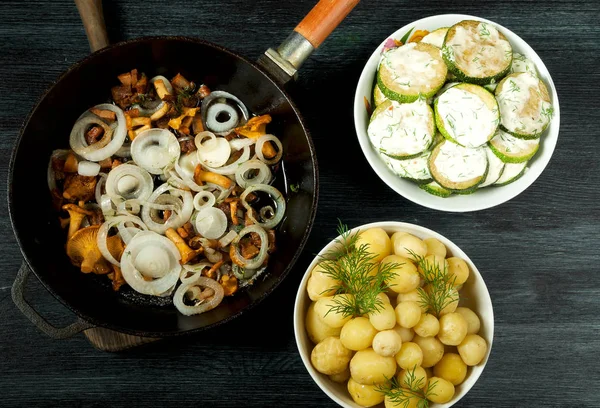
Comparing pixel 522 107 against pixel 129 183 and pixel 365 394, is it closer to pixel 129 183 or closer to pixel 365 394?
pixel 365 394

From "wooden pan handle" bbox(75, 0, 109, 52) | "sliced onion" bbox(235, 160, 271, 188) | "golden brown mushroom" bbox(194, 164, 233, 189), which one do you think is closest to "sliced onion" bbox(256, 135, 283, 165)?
"sliced onion" bbox(235, 160, 271, 188)

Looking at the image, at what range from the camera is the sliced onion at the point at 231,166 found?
71.4 inches

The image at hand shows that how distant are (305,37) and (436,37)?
0.39m

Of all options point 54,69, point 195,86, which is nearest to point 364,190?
point 195,86

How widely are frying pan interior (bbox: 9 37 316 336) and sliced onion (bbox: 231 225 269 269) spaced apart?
0.18ft

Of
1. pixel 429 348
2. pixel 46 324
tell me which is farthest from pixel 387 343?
pixel 46 324

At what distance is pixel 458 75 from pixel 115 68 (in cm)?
97

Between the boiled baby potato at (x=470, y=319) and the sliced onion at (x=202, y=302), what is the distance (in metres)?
0.68

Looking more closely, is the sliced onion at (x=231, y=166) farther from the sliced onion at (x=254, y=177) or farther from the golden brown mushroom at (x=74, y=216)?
the golden brown mushroom at (x=74, y=216)

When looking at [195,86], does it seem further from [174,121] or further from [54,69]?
[54,69]

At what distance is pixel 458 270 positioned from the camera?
1701 millimetres

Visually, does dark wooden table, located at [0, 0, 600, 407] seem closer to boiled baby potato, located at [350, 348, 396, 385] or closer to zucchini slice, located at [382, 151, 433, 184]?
zucchini slice, located at [382, 151, 433, 184]

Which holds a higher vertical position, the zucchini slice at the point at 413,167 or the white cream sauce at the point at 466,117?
the white cream sauce at the point at 466,117

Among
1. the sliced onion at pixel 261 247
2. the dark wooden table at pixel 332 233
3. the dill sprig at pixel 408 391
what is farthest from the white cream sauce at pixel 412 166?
the dill sprig at pixel 408 391
